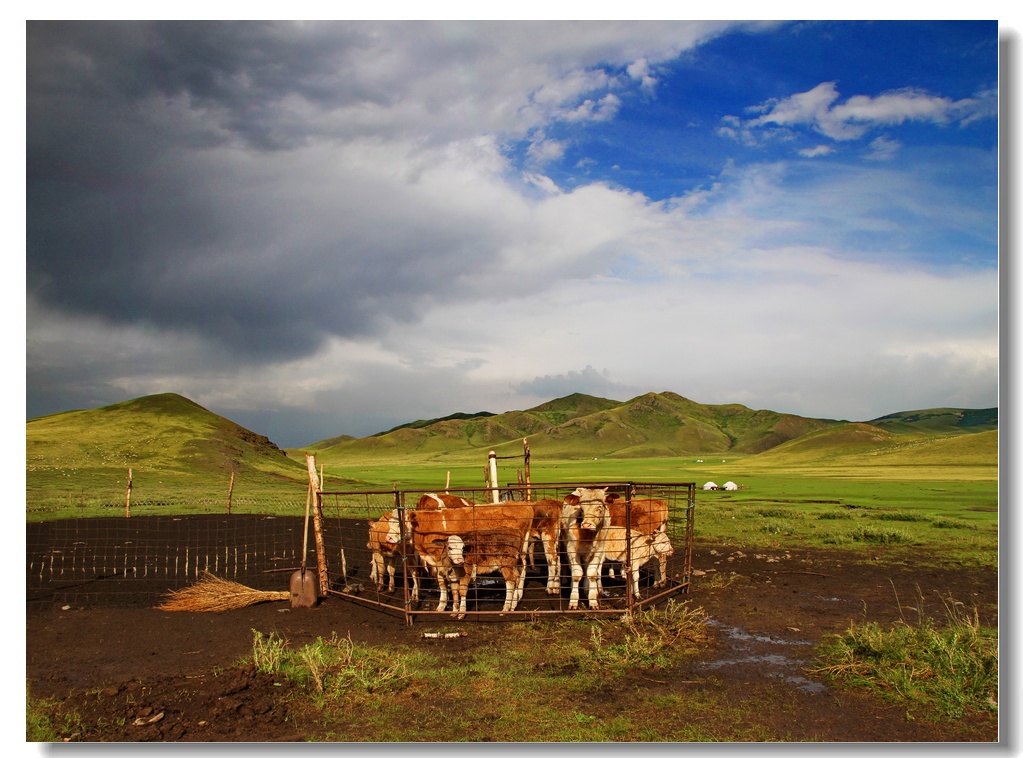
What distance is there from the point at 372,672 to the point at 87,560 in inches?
399

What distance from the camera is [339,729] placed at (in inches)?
213

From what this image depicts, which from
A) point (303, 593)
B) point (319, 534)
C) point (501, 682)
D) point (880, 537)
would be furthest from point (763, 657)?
point (880, 537)

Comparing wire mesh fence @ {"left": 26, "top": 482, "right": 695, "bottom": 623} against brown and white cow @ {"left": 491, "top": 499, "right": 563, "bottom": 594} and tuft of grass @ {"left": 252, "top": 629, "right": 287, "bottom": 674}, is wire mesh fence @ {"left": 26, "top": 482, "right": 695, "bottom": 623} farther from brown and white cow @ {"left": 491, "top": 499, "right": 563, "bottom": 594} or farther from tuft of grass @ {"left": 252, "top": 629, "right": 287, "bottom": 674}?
tuft of grass @ {"left": 252, "top": 629, "right": 287, "bottom": 674}

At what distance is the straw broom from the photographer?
928 cm

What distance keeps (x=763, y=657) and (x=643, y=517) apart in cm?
337

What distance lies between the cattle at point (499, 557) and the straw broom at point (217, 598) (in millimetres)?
2848

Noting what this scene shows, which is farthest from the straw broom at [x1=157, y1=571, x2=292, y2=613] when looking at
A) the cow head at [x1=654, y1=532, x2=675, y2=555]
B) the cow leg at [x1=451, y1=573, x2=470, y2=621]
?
the cow head at [x1=654, y1=532, x2=675, y2=555]

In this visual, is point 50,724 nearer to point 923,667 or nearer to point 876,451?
point 923,667

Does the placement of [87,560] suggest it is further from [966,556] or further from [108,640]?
[966,556]

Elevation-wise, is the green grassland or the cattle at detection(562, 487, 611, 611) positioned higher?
the cattle at detection(562, 487, 611, 611)

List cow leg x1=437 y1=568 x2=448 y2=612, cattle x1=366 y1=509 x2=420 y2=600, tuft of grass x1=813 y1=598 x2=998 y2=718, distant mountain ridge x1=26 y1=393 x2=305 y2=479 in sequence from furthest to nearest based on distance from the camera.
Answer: distant mountain ridge x1=26 y1=393 x2=305 y2=479, cattle x1=366 y1=509 x2=420 y2=600, cow leg x1=437 y1=568 x2=448 y2=612, tuft of grass x1=813 y1=598 x2=998 y2=718

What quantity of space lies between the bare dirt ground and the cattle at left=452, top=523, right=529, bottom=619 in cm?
69

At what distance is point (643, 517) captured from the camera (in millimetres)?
10352

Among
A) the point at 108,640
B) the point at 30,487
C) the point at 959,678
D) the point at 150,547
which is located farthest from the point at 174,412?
the point at 959,678
